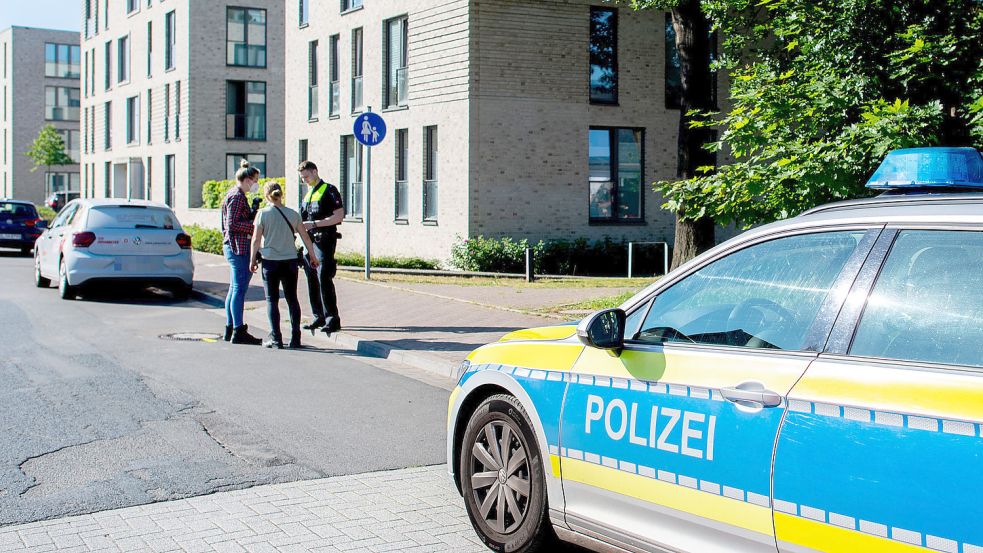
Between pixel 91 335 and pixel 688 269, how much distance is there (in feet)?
32.6

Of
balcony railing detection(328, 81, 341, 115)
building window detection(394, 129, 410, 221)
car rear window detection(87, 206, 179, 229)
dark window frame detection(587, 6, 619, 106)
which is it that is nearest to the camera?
car rear window detection(87, 206, 179, 229)

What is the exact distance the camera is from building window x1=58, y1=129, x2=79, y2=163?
73.2 metres

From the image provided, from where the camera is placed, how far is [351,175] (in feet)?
91.1

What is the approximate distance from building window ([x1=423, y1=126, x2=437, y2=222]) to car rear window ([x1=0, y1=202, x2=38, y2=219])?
40.3 feet

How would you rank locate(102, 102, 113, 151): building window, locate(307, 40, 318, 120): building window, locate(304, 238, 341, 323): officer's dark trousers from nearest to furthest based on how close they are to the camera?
locate(304, 238, 341, 323): officer's dark trousers → locate(307, 40, 318, 120): building window → locate(102, 102, 113, 151): building window

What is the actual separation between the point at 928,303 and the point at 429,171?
70.2 ft

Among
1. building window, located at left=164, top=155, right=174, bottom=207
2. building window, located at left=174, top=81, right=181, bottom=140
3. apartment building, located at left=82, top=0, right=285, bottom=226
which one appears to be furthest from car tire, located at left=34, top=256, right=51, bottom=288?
building window, located at left=164, top=155, right=174, bottom=207

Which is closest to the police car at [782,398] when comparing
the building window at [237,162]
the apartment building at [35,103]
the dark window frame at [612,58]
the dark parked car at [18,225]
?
the dark window frame at [612,58]

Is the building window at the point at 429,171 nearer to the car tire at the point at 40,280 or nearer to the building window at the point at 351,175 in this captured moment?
the building window at the point at 351,175

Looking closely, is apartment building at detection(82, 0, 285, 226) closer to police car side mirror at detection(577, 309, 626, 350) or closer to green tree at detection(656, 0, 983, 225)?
green tree at detection(656, 0, 983, 225)

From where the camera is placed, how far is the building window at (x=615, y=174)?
24.2 m

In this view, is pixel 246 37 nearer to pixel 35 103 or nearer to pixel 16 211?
pixel 16 211

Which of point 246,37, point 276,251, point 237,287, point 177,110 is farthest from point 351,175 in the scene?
point 177,110

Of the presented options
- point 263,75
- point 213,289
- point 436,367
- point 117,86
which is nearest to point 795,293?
point 436,367
